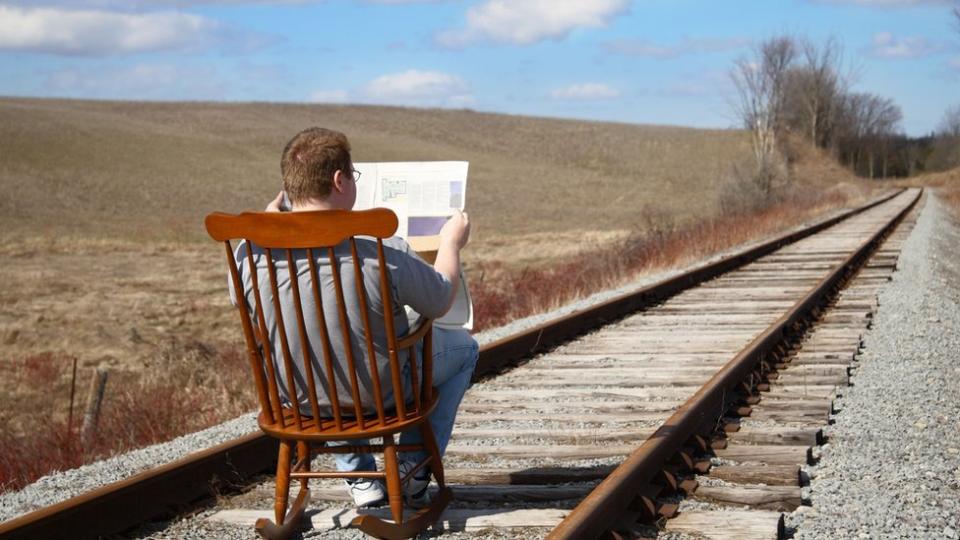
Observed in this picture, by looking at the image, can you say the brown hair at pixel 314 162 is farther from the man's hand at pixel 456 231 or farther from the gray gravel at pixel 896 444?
the gray gravel at pixel 896 444

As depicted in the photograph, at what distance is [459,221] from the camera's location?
3.59 meters

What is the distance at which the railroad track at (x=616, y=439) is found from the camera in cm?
379

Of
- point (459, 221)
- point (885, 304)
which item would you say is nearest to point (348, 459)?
point (459, 221)

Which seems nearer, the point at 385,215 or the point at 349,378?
the point at 385,215

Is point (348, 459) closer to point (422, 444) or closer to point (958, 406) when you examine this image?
point (422, 444)

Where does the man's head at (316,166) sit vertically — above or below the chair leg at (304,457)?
above

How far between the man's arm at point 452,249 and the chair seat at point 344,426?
1.28 feet


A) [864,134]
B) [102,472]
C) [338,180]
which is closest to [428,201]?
[338,180]

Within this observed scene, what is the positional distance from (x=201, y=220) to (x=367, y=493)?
36626mm

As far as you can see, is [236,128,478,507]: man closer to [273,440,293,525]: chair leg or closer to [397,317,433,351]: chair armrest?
[397,317,433,351]: chair armrest

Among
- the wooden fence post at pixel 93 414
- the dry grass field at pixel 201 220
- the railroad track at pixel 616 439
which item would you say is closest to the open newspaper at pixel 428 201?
the railroad track at pixel 616 439

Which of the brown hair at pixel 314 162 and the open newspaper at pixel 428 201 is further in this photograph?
the open newspaper at pixel 428 201

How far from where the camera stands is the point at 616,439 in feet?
16.8

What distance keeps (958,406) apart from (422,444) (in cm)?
329
